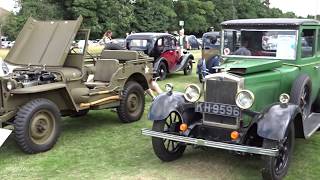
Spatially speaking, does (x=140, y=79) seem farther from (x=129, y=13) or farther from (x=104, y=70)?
(x=129, y=13)

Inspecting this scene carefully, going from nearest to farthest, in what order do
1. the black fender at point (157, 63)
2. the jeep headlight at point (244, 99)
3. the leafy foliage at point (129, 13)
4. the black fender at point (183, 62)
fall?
the jeep headlight at point (244, 99) < the black fender at point (157, 63) < the black fender at point (183, 62) < the leafy foliage at point (129, 13)

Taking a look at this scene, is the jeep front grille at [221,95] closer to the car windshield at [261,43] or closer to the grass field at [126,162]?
the grass field at [126,162]

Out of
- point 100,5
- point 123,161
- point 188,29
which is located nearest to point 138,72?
point 123,161

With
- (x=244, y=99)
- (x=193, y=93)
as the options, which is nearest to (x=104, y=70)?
(x=193, y=93)

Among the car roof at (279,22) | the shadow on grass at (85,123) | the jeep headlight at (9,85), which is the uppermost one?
the car roof at (279,22)

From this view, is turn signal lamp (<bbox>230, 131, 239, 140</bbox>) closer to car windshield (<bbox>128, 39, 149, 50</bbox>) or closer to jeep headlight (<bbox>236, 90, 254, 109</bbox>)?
jeep headlight (<bbox>236, 90, 254, 109</bbox>)

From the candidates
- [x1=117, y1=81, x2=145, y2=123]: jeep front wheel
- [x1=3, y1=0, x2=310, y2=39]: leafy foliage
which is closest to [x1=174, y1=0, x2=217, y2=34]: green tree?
[x1=3, y1=0, x2=310, y2=39]: leafy foliage

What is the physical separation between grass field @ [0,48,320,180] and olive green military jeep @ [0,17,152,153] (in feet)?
1.13

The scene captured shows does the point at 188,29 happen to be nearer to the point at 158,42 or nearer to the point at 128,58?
the point at 158,42

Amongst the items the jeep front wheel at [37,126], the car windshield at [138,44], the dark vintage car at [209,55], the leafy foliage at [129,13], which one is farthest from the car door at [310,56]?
the leafy foliage at [129,13]

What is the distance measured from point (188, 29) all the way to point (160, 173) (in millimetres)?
63765

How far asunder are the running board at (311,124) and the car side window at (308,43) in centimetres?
91

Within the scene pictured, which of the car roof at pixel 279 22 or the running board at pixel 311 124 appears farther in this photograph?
the car roof at pixel 279 22

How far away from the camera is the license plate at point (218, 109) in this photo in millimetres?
5328
